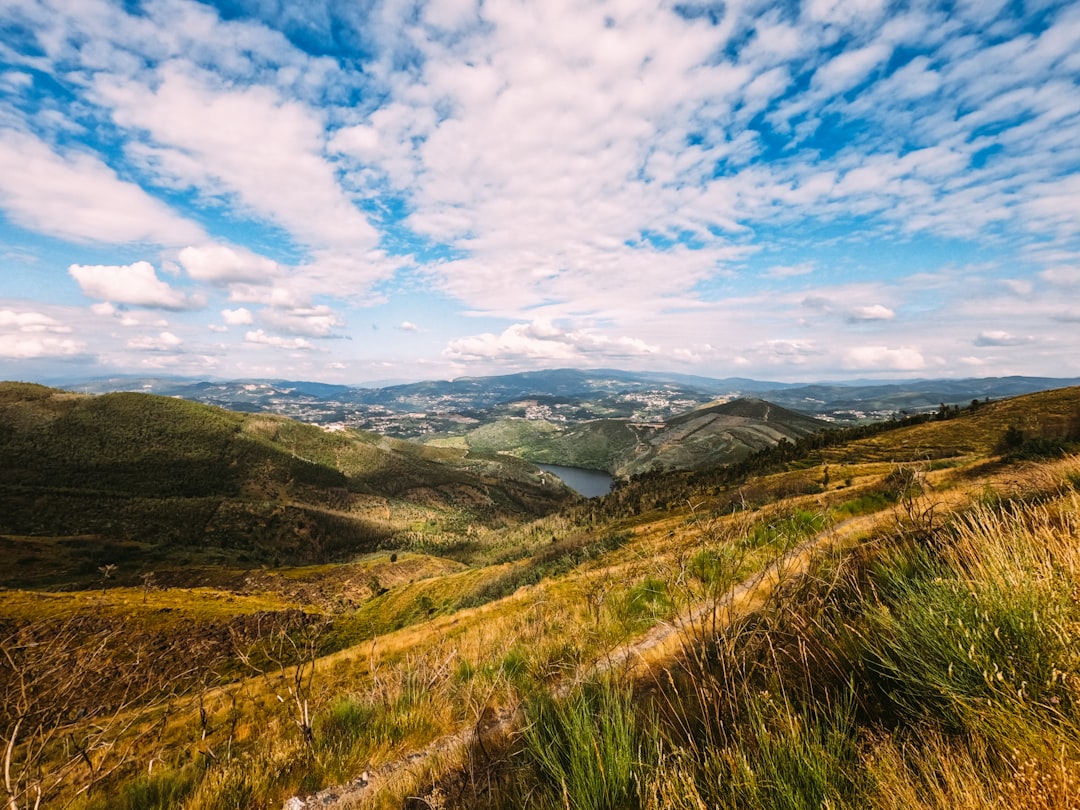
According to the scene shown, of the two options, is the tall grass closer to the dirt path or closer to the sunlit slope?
the dirt path

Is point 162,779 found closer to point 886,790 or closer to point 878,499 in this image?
point 886,790

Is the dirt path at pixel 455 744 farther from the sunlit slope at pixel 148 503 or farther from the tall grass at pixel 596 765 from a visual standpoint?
the sunlit slope at pixel 148 503

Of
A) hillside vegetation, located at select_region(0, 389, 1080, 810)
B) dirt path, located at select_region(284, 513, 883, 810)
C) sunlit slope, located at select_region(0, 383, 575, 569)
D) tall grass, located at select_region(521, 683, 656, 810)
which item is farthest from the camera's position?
sunlit slope, located at select_region(0, 383, 575, 569)

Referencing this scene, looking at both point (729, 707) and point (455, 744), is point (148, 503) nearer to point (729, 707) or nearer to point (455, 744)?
point (455, 744)

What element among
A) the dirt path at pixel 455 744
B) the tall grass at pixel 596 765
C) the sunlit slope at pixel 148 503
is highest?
the tall grass at pixel 596 765

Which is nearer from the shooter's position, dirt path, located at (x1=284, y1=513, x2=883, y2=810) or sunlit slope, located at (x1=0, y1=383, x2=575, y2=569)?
dirt path, located at (x1=284, y1=513, x2=883, y2=810)

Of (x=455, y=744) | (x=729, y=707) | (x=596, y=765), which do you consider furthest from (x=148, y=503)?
(x=729, y=707)

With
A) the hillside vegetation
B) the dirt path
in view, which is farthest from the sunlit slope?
the dirt path

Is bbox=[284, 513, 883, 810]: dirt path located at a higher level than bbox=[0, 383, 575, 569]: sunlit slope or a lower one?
higher

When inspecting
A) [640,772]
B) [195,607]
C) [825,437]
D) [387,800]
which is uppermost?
[640,772]

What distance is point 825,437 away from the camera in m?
88.8

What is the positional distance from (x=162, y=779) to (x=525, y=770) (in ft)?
17.6

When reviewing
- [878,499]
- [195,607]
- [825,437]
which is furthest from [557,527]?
[878,499]

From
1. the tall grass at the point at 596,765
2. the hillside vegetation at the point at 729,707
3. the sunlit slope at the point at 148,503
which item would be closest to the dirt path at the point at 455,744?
the hillside vegetation at the point at 729,707
